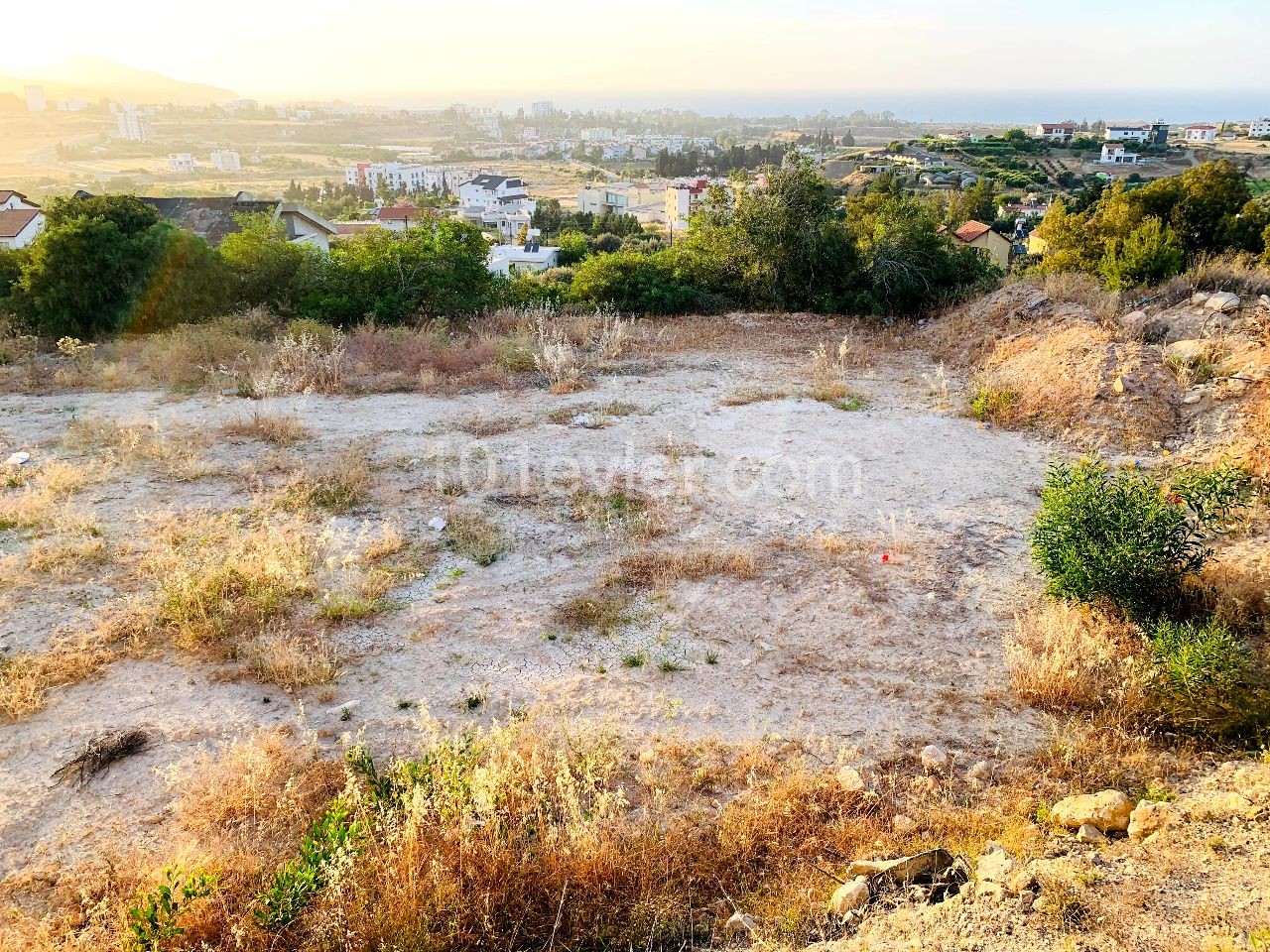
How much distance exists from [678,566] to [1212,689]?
10.5 ft

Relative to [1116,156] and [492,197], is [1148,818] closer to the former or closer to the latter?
[492,197]

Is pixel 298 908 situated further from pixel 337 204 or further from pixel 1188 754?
pixel 337 204

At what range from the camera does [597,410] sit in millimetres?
8977

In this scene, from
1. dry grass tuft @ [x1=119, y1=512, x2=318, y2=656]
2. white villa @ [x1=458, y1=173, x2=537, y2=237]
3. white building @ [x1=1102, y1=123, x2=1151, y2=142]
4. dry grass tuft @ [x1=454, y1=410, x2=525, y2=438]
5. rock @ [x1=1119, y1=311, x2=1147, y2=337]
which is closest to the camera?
Result: dry grass tuft @ [x1=119, y1=512, x2=318, y2=656]

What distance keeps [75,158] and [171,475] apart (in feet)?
351

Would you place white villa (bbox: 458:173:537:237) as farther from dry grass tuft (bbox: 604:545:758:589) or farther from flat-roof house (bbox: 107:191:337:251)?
dry grass tuft (bbox: 604:545:758:589)

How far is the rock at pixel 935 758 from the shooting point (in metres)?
3.79

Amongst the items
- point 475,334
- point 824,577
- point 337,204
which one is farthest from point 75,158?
point 824,577

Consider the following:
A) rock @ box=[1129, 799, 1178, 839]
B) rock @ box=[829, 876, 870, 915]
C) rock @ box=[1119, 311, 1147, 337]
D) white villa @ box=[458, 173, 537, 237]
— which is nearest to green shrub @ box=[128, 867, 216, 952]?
rock @ box=[829, 876, 870, 915]

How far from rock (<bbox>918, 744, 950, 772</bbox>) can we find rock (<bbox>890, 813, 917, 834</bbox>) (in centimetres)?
43

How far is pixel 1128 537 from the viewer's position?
4.59 m

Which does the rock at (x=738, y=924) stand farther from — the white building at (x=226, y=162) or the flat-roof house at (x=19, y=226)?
the white building at (x=226, y=162)

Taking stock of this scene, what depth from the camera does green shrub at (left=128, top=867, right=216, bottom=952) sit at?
251 centimetres

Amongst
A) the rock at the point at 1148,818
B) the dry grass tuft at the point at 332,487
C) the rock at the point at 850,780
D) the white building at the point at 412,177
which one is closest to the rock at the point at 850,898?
the rock at the point at 850,780
